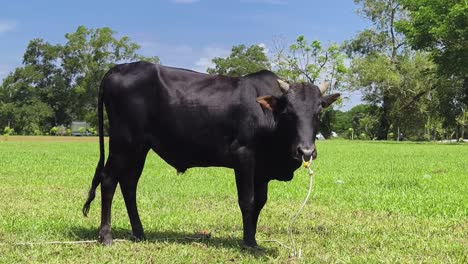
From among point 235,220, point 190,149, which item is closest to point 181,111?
point 190,149

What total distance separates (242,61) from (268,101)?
81.5 m

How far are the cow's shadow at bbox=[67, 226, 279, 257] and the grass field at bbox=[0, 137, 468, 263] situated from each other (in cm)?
1

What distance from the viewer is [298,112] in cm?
498

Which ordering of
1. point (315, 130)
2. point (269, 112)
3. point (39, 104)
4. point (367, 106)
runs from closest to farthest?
point (315, 130), point (269, 112), point (367, 106), point (39, 104)

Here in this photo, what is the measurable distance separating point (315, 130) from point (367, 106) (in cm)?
5605

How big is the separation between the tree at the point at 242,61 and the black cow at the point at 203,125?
257 feet

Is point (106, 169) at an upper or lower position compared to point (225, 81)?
lower

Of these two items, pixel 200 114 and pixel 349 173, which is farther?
pixel 349 173

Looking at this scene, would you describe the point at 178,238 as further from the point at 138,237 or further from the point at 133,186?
the point at 133,186

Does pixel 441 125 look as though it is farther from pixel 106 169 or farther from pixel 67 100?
pixel 106 169

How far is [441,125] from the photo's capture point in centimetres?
6059

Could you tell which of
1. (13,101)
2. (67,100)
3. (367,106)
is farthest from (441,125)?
(13,101)

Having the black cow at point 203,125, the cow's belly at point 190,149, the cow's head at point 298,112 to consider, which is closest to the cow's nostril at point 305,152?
the cow's head at point 298,112

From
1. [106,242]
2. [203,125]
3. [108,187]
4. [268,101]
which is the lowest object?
[106,242]
